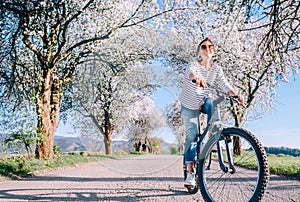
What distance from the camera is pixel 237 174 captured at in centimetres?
372

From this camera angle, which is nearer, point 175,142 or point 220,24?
point 175,142

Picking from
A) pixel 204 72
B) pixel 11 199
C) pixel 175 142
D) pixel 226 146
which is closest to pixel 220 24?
pixel 175 142

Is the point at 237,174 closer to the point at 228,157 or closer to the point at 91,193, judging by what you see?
the point at 228,157

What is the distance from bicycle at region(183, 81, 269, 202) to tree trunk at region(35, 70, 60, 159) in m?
8.44

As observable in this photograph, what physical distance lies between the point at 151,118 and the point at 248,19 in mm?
3143

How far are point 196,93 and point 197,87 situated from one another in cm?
7

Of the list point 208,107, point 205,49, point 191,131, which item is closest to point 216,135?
point 208,107

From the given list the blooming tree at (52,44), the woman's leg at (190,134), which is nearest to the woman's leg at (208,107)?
the woman's leg at (190,134)

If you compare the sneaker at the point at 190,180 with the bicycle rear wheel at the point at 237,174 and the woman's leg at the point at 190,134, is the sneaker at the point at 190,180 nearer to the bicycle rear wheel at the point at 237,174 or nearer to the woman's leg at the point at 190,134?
the woman's leg at the point at 190,134

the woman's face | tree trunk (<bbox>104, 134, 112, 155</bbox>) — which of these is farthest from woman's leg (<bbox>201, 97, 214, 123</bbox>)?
tree trunk (<bbox>104, 134, 112, 155</bbox>)

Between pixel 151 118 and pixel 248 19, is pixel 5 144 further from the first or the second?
pixel 248 19

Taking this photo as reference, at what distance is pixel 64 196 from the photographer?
4.53 meters

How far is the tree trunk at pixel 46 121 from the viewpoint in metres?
11.4

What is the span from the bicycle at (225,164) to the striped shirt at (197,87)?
0.13 metres
